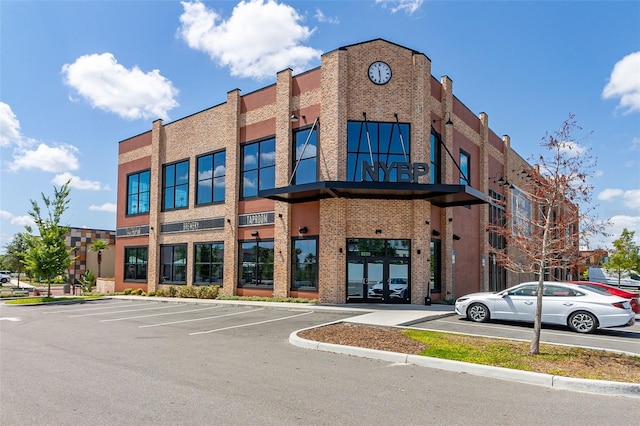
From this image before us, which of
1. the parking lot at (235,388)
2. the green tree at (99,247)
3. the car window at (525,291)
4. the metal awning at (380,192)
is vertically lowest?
the parking lot at (235,388)

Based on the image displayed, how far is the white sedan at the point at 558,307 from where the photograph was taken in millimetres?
12750

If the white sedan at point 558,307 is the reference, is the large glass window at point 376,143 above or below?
above

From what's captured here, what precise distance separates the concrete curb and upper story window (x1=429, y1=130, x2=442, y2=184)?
1395 cm

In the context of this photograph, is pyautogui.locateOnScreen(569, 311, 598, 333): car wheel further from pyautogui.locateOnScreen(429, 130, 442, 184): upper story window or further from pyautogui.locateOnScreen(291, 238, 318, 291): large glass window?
pyautogui.locateOnScreen(291, 238, 318, 291): large glass window

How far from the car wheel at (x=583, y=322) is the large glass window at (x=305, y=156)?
1139cm

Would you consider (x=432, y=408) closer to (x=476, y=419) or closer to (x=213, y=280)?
(x=476, y=419)

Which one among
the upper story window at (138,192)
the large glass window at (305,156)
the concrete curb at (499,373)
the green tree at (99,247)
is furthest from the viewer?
the green tree at (99,247)

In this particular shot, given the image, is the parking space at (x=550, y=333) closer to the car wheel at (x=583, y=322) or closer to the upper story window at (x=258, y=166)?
the car wheel at (x=583, y=322)

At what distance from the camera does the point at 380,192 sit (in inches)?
776

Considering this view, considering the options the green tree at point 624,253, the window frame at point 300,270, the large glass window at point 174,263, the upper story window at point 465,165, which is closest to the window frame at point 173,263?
the large glass window at point 174,263

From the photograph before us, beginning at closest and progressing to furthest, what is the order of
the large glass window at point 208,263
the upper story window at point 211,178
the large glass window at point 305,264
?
the large glass window at point 305,264 < the large glass window at point 208,263 < the upper story window at point 211,178

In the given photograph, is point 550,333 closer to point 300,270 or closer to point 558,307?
point 558,307

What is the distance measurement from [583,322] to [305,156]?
42.4 feet

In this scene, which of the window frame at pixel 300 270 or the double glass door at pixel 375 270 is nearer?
the double glass door at pixel 375 270
